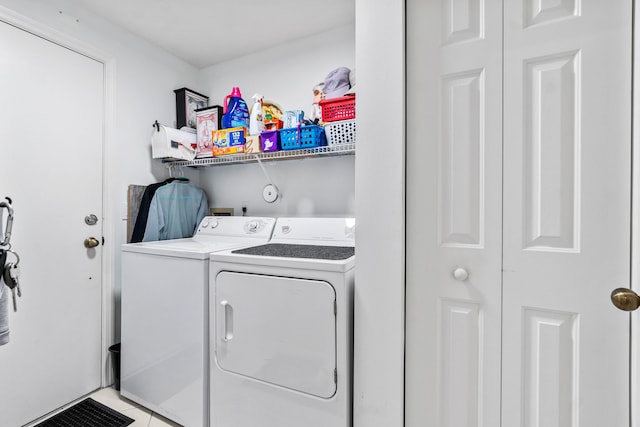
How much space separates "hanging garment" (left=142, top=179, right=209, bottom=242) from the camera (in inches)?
88.1

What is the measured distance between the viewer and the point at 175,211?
2410mm

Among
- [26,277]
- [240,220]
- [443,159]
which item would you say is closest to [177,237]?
[240,220]

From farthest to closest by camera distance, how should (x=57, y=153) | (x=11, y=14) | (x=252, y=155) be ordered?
(x=252, y=155) < (x=57, y=153) < (x=11, y=14)

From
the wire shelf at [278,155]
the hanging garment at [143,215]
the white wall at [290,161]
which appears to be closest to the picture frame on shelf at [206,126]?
the wire shelf at [278,155]

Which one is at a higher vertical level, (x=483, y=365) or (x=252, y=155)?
(x=252, y=155)

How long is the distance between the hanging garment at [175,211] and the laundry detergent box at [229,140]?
46 cm

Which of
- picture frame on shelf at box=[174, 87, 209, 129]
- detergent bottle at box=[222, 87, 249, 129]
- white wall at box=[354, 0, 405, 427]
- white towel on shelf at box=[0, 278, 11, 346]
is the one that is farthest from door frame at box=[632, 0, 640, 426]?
picture frame on shelf at box=[174, 87, 209, 129]

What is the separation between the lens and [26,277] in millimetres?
1735

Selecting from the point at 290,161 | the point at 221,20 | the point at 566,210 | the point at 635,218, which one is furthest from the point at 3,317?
the point at 635,218

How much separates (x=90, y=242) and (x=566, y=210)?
8.45 feet

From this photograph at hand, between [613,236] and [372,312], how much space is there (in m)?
0.79

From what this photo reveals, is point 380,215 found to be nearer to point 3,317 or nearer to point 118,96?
point 3,317

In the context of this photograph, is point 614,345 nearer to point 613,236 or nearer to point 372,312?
point 613,236

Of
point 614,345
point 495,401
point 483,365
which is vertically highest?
point 614,345
